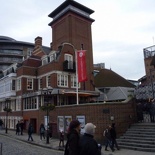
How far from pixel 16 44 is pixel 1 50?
18.9 feet

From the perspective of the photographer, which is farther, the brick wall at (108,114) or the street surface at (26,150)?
the brick wall at (108,114)

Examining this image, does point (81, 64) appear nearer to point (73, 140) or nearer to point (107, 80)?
point (107, 80)

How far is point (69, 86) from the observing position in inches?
1161

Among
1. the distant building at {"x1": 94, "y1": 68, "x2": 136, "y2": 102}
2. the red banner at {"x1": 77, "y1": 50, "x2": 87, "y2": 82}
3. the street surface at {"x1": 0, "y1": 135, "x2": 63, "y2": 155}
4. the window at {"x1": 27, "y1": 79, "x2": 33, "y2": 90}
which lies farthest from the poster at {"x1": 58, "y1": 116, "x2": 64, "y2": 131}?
the distant building at {"x1": 94, "y1": 68, "x2": 136, "y2": 102}

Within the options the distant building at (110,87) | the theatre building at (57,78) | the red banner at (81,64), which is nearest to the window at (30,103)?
the theatre building at (57,78)

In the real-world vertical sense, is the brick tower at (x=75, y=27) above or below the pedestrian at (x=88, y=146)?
above

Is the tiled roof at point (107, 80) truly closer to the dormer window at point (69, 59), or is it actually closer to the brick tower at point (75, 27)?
the brick tower at point (75, 27)

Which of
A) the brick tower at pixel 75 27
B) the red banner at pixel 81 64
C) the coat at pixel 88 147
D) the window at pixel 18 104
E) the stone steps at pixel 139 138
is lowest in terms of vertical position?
the stone steps at pixel 139 138

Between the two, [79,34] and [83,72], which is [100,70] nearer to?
[79,34]

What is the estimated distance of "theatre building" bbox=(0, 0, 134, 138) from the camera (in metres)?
27.0

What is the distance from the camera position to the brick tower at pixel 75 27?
33156 millimetres

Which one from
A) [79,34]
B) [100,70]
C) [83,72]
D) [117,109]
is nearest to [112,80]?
[100,70]

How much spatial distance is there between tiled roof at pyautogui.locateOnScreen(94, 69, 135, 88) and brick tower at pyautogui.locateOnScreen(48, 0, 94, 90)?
30.7 feet

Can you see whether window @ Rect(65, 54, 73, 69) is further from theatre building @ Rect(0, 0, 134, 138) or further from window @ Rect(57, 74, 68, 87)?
window @ Rect(57, 74, 68, 87)
